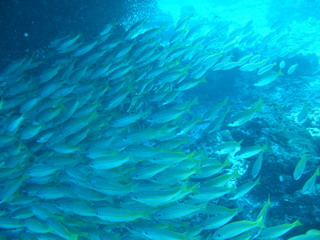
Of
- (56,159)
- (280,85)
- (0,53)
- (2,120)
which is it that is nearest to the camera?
(56,159)

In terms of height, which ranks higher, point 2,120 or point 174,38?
point 174,38

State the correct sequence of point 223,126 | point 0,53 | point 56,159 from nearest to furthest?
point 56,159
point 223,126
point 0,53

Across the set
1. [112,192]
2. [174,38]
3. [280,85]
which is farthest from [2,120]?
[280,85]

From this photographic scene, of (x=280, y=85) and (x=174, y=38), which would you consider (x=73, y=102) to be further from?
(x=280, y=85)

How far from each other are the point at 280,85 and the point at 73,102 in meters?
7.42

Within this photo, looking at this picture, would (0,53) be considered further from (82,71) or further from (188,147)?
(188,147)

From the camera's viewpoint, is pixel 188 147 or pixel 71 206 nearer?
pixel 71 206

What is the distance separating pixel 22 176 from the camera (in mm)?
4086

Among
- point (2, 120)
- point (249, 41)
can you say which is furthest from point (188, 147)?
point (249, 41)

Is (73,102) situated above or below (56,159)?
above

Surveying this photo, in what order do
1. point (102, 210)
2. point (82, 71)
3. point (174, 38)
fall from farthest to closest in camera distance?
point (174, 38) < point (82, 71) < point (102, 210)

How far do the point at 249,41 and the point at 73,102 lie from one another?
8158 millimetres

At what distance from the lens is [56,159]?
4.07 metres

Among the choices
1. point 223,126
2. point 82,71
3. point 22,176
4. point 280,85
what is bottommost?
point 22,176
